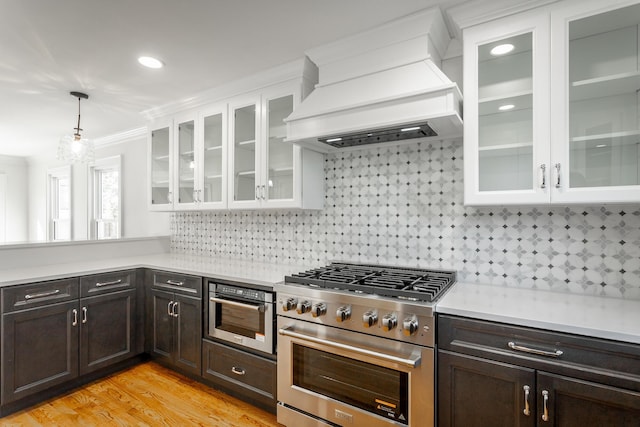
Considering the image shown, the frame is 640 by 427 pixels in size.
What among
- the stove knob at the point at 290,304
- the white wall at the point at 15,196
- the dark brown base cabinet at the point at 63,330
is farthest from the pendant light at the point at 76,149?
the white wall at the point at 15,196

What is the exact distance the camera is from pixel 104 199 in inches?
191

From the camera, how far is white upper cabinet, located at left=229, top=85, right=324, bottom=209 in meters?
2.47

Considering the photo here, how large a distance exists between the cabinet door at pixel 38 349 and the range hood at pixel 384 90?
2044 mm

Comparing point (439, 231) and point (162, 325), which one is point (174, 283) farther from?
point (439, 231)

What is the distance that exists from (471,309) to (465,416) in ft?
1.58

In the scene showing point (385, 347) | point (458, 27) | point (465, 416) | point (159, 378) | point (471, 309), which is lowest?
point (159, 378)

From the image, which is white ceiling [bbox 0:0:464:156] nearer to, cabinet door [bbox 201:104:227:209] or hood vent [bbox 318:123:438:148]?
cabinet door [bbox 201:104:227:209]

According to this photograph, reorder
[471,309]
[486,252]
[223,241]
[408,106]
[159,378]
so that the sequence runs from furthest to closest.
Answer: [223,241] < [159,378] < [486,252] < [408,106] < [471,309]

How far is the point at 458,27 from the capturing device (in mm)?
1851

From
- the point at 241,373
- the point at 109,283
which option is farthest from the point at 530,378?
the point at 109,283

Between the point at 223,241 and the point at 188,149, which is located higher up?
the point at 188,149

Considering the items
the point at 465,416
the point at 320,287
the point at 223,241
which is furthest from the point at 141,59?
the point at 465,416

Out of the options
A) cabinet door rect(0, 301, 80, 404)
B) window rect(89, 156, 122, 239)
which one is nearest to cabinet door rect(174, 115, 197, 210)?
cabinet door rect(0, 301, 80, 404)

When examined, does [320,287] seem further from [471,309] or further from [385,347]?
[471,309]
